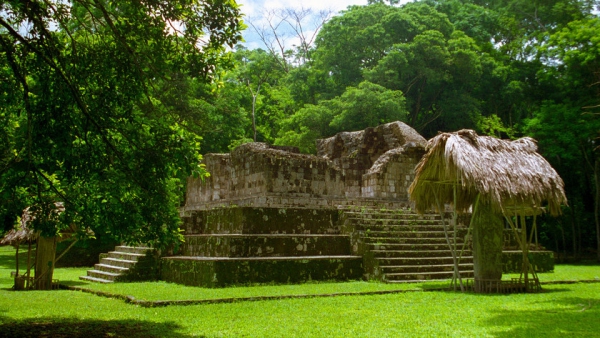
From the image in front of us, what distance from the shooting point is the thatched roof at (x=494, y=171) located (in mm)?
9133

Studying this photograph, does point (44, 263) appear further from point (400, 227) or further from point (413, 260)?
point (400, 227)

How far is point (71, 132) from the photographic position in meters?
5.75

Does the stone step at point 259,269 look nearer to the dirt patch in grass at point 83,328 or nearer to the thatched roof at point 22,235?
the thatched roof at point 22,235

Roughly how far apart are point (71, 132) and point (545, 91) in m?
24.6

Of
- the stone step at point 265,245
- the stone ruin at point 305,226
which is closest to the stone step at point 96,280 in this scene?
the stone ruin at point 305,226

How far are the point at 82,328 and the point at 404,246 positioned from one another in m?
7.75

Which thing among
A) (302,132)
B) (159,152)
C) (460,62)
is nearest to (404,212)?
(159,152)

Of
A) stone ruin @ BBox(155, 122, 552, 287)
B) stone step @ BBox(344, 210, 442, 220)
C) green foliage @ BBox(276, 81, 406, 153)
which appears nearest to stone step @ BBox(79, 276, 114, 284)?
stone ruin @ BBox(155, 122, 552, 287)

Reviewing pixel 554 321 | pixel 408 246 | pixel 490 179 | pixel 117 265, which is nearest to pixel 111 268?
pixel 117 265

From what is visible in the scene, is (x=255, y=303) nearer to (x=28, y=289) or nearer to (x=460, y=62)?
(x=28, y=289)

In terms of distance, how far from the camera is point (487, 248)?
381 inches

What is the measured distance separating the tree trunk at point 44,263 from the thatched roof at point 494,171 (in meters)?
7.16

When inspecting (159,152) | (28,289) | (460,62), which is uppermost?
(460,62)

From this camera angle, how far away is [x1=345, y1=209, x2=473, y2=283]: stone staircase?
11344 mm
